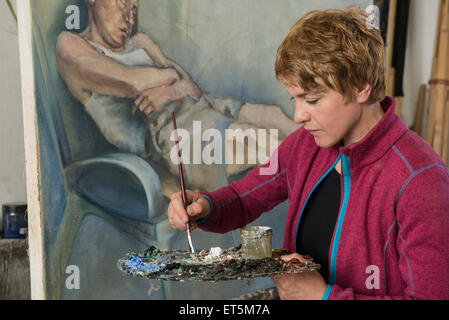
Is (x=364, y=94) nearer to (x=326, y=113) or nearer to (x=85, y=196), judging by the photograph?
(x=326, y=113)

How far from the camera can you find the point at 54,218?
6.15 ft

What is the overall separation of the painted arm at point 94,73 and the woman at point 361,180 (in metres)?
0.71

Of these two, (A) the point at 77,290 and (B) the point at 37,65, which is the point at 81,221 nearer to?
(A) the point at 77,290

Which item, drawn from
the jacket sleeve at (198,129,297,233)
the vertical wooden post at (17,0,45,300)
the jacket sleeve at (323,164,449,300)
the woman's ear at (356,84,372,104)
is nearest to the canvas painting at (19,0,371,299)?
the vertical wooden post at (17,0,45,300)

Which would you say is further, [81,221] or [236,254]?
[81,221]

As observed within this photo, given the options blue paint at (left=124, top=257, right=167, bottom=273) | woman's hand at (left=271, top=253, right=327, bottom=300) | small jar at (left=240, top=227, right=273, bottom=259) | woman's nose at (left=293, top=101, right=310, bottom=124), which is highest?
woman's nose at (left=293, top=101, right=310, bottom=124)

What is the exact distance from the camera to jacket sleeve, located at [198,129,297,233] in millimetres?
1600

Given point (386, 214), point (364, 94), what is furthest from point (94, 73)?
point (386, 214)

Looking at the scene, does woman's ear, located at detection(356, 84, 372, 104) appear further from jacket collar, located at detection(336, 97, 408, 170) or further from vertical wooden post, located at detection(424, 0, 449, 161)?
vertical wooden post, located at detection(424, 0, 449, 161)

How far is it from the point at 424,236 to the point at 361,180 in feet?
0.75

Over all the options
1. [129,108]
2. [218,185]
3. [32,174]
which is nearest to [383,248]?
[218,185]

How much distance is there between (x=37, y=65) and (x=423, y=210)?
1.36 meters

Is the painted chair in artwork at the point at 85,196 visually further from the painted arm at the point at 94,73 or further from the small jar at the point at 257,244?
the small jar at the point at 257,244

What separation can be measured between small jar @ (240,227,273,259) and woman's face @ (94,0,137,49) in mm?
967
